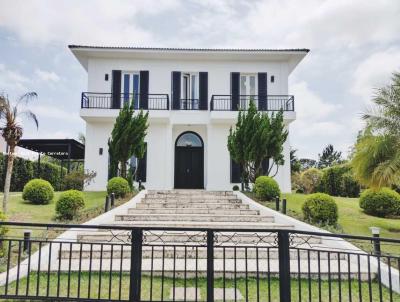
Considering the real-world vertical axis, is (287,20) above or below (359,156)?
above

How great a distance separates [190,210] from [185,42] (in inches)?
401

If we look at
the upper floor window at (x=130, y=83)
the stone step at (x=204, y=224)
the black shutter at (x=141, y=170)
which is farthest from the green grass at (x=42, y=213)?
the upper floor window at (x=130, y=83)

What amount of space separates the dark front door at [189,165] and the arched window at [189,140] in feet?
0.71

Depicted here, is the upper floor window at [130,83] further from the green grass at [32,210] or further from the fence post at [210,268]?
the fence post at [210,268]

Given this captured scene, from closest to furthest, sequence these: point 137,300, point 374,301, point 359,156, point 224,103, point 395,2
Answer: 1. point 137,300
2. point 374,301
3. point 395,2
4. point 359,156
5. point 224,103

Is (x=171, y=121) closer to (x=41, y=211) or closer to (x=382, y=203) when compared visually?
(x=41, y=211)

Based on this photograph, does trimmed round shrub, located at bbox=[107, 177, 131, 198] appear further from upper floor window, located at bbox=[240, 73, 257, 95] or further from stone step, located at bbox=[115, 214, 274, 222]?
upper floor window, located at bbox=[240, 73, 257, 95]

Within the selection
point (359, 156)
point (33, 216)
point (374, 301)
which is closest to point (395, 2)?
point (359, 156)

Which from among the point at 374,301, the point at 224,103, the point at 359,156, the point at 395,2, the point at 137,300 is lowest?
the point at 374,301

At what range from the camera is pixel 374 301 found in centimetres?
471

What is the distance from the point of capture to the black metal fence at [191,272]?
3744 millimetres

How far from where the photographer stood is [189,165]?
668 inches

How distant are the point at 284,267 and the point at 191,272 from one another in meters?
2.26

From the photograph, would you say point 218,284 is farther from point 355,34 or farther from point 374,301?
point 355,34
